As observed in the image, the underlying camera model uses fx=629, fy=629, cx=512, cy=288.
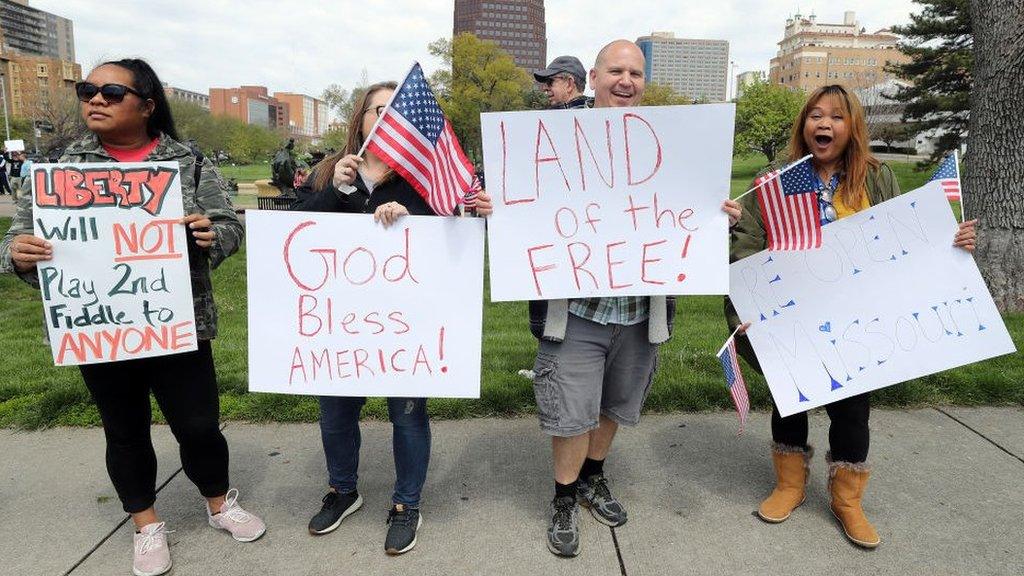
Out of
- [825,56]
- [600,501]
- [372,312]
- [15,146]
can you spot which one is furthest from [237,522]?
[825,56]

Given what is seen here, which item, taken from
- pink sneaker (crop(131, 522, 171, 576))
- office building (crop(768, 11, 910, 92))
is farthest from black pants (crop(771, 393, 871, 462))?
office building (crop(768, 11, 910, 92))

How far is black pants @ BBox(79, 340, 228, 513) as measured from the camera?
7.76ft

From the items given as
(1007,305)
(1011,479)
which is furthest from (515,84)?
(1011,479)

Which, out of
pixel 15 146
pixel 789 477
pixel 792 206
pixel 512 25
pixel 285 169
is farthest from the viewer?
pixel 512 25

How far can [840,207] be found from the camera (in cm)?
259

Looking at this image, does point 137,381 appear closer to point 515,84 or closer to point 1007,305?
point 1007,305

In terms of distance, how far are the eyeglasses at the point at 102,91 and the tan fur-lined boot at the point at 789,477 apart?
118 inches

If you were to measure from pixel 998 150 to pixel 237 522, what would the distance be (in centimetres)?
646

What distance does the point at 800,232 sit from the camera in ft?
8.18

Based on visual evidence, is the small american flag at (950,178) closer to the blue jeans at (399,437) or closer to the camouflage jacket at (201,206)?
the blue jeans at (399,437)

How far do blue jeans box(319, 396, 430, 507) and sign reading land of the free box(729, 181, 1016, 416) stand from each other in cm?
144

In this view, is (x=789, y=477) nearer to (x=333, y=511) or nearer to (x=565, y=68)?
(x=333, y=511)

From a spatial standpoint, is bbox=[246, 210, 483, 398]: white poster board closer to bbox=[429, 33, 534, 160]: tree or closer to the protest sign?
the protest sign

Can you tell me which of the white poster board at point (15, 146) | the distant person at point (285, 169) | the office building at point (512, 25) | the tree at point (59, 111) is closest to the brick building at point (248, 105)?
the office building at point (512, 25)
